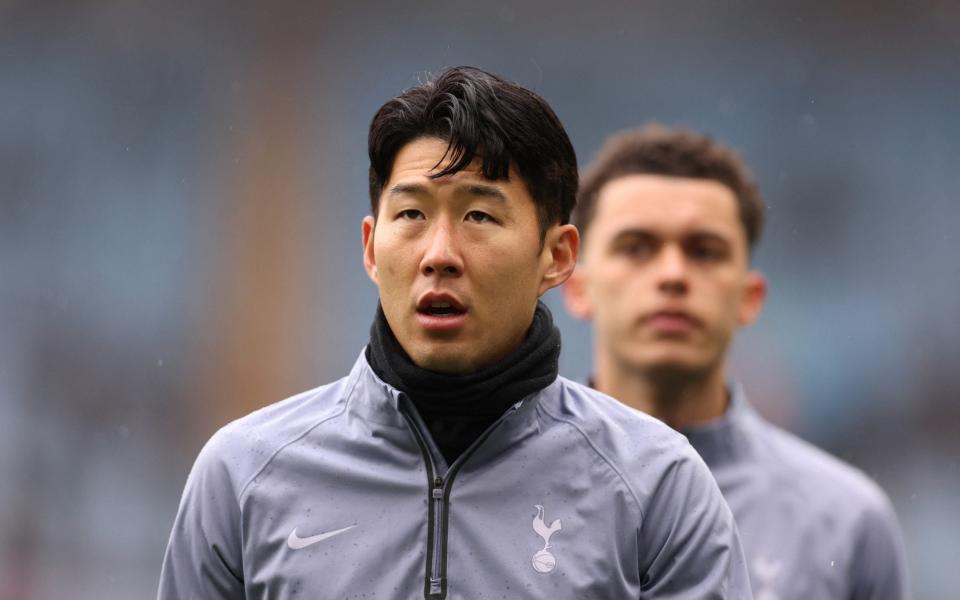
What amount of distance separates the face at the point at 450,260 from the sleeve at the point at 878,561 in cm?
172

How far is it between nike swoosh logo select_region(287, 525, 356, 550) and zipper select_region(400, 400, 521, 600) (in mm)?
137

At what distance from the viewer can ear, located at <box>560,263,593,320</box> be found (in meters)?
4.63

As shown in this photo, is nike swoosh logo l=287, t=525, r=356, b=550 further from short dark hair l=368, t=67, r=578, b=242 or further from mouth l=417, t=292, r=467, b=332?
short dark hair l=368, t=67, r=578, b=242

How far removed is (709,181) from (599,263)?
1.40 feet

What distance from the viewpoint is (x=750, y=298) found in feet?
15.6

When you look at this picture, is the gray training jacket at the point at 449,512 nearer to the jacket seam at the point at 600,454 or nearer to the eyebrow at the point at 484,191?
the jacket seam at the point at 600,454

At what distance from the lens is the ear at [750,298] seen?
464 centimetres

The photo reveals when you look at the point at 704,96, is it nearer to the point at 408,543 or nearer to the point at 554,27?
the point at 554,27

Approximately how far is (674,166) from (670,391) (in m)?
0.74

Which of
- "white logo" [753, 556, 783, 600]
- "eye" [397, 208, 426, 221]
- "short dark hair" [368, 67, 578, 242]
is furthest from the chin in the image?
"eye" [397, 208, 426, 221]

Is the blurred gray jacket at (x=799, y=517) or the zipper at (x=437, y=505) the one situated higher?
the zipper at (x=437, y=505)

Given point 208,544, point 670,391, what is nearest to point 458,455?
point 208,544

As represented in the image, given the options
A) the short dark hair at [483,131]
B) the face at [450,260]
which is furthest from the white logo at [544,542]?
the short dark hair at [483,131]

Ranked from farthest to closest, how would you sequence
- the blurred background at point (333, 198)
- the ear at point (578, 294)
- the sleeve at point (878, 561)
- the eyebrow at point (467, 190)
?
1. the blurred background at point (333, 198)
2. the ear at point (578, 294)
3. the sleeve at point (878, 561)
4. the eyebrow at point (467, 190)
